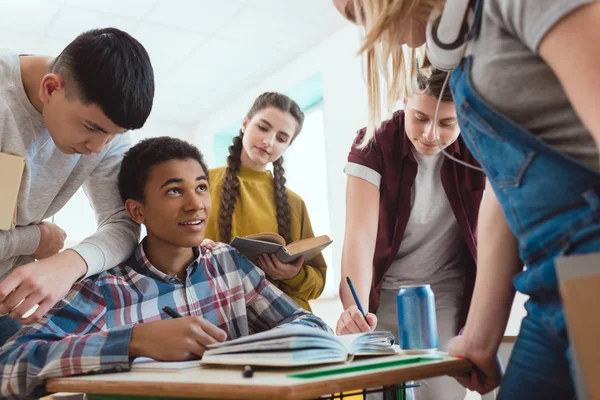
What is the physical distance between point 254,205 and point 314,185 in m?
2.83

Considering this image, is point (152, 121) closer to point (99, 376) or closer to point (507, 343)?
point (507, 343)

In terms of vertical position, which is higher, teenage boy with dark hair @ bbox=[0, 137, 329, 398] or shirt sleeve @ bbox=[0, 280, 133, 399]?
teenage boy with dark hair @ bbox=[0, 137, 329, 398]

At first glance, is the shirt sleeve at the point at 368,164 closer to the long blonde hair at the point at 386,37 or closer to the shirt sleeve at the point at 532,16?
the long blonde hair at the point at 386,37

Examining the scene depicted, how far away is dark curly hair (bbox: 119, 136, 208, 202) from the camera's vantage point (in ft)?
4.99

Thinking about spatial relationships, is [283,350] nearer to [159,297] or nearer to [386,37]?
[386,37]

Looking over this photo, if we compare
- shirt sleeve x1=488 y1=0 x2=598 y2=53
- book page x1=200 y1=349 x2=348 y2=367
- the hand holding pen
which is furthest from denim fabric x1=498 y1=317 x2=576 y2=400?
the hand holding pen

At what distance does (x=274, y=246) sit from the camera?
59.6 inches

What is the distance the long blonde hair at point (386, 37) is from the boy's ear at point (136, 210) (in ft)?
2.29

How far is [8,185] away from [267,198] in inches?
37.4

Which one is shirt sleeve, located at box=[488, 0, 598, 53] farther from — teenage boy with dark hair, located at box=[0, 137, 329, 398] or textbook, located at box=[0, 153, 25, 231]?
textbook, located at box=[0, 153, 25, 231]

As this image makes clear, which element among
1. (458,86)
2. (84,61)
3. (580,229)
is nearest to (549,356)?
(580,229)

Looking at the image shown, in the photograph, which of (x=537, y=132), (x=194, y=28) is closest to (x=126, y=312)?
(x=537, y=132)

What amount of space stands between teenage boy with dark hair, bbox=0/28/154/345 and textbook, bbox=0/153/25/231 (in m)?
0.07

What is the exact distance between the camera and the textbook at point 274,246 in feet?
4.94
